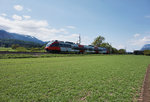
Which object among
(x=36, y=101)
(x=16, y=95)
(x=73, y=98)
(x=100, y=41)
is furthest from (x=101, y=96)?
(x=100, y=41)

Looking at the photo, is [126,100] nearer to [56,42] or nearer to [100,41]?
[56,42]

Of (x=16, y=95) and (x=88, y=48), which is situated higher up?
(x=88, y=48)

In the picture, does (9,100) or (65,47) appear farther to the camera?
(65,47)

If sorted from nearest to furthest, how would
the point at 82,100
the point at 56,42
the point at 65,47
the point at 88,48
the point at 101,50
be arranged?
1. the point at 82,100
2. the point at 56,42
3. the point at 65,47
4. the point at 88,48
5. the point at 101,50

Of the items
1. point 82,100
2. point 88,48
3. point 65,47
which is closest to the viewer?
point 82,100

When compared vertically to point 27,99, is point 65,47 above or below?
above

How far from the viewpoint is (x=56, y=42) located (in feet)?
92.7

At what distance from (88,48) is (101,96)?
4012cm

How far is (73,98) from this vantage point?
328cm

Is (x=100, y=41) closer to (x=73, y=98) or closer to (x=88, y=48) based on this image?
(x=88, y=48)

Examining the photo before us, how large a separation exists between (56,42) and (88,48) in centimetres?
1947

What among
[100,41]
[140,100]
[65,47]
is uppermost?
[100,41]

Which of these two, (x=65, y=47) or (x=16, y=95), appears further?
(x=65, y=47)

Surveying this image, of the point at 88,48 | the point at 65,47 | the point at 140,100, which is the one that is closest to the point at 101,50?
the point at 88,48
